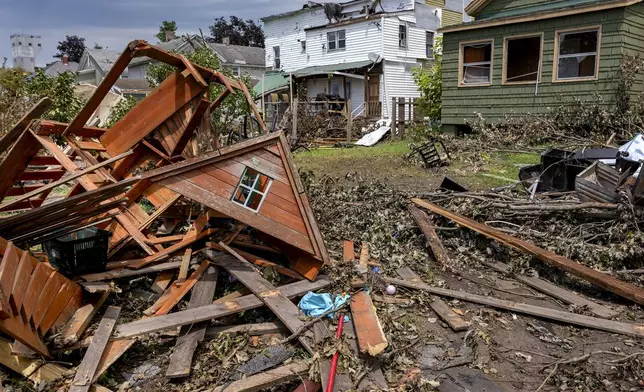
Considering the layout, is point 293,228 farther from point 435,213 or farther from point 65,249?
point 435,213

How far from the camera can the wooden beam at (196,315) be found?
3.71m

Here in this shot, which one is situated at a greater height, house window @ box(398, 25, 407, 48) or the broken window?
house window @ box(398, 25, 407, 48)

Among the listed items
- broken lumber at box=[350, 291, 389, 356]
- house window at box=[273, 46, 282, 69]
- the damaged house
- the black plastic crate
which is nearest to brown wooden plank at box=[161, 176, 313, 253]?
broken lumber at box=[350, 291, 389, 356]

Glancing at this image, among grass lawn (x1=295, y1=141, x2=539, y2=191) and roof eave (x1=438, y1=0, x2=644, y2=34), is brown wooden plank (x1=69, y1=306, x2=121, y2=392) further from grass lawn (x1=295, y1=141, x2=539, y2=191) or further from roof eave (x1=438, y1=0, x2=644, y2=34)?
roof eave (x1=438, y1=0, x2=644, y2=34)

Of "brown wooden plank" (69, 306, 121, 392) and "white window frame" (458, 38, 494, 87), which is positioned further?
Result: "white window frame" (458, 38, 494, 87)

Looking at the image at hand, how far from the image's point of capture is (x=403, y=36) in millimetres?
25266

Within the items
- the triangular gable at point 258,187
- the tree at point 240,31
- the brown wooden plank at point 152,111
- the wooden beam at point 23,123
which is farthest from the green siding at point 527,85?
the tree at point 240,31

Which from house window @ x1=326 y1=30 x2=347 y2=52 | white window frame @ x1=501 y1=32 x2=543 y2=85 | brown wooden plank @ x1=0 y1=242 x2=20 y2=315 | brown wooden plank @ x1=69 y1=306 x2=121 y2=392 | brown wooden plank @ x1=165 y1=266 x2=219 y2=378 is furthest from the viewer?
house window @ x1=326 y1=30 x2=347 y2=52

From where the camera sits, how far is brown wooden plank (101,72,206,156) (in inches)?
216

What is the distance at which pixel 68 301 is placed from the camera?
13.0 feet

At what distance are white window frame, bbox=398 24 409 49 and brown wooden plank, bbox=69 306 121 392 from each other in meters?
24.0

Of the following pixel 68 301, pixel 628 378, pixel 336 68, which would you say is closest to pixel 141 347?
pixel 68 301

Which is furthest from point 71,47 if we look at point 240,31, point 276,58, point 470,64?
point 470,64

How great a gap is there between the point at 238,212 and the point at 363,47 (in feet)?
74.9
